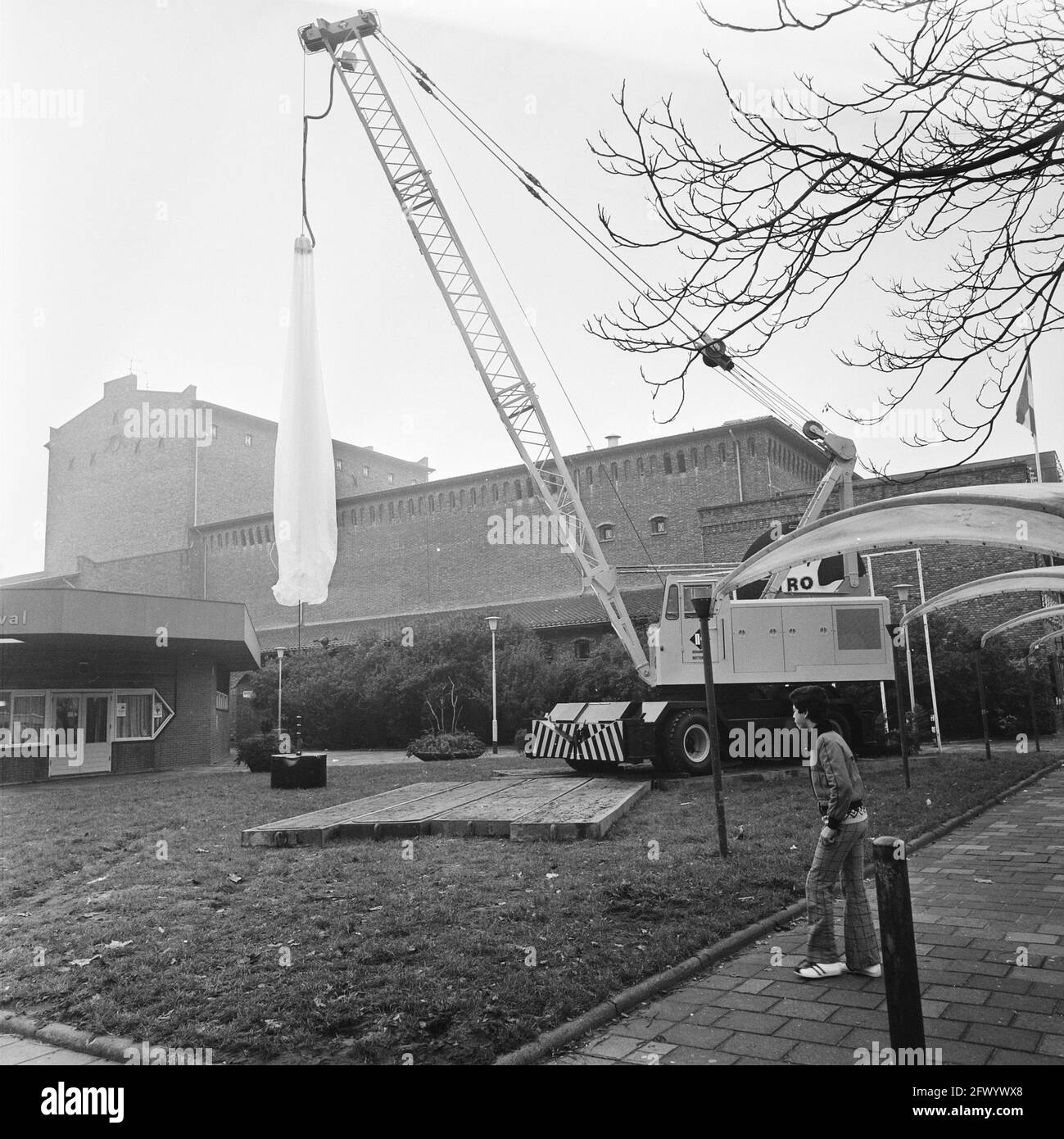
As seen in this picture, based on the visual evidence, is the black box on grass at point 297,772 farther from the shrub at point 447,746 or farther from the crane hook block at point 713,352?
the crane hook block at point 713,352

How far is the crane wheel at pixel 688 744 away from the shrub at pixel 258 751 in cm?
1000

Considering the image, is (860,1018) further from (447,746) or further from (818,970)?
(447,746)

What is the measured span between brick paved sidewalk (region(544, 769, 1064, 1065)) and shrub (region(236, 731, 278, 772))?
17.1 metres

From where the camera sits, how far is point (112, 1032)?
4672mm

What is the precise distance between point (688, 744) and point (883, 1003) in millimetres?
12087

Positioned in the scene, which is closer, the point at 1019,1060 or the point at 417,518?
the point at 1019,1060

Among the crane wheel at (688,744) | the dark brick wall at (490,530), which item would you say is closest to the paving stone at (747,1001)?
the crane wheel at (688,744)

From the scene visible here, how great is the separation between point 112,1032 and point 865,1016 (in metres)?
3.79

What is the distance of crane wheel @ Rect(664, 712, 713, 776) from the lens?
16.6m

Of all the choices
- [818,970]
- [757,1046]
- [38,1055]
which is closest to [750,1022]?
[757,1046]

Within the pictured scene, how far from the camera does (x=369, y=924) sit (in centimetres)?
648

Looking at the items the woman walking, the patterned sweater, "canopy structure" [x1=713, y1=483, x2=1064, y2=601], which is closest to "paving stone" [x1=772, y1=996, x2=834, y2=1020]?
the woman walking

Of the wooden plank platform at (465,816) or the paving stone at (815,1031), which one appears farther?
the wooden plank platform at (465,816)

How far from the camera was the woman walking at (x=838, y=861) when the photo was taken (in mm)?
5562
